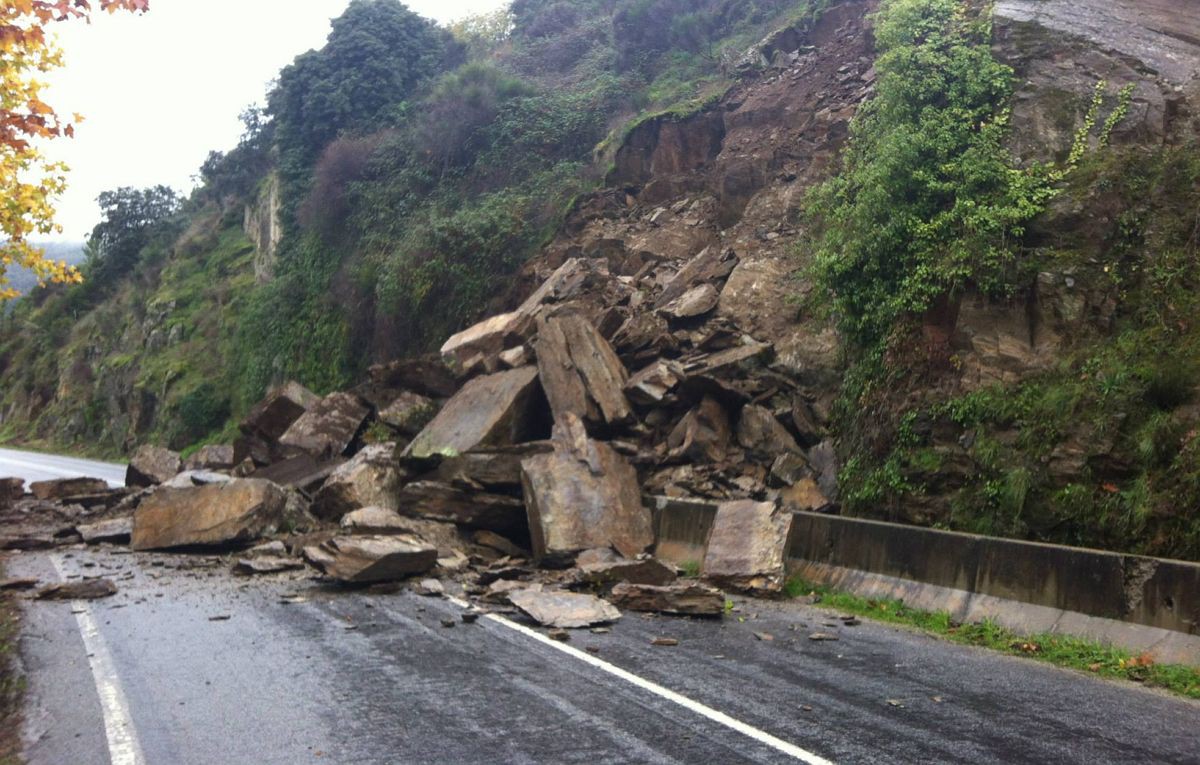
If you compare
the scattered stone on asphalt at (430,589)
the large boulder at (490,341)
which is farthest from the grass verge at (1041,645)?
the large boulder at (490,341)

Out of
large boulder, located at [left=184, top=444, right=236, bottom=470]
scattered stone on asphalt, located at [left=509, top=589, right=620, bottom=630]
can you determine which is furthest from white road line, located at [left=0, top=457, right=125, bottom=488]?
scattered stone on asphalt, located at [left=509, top=589, right=620, bottom=630]

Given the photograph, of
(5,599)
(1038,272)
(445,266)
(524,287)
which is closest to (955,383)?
(1038,272)

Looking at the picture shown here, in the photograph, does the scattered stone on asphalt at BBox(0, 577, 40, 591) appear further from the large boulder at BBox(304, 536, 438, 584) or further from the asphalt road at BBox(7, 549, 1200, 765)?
the large boulder at BBox(304, 536, 438, 584)

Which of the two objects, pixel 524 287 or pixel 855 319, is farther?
pixel 524 287

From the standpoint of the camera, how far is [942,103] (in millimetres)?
13266

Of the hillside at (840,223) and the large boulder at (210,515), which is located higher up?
the hillside at (840,223)

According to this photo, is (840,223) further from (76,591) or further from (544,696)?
(76,591)

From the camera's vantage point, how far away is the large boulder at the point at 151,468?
751 inches

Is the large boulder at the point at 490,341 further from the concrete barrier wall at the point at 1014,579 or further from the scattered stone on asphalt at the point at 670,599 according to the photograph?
the scattered stone on asphalt at the point at 670,599

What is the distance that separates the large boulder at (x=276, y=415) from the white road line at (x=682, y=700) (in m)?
11.9

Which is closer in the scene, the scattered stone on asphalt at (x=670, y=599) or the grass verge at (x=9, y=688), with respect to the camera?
the grass verge at (x=9, y=688)

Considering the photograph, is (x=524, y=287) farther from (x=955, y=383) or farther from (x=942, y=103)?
(x=955, y=383)

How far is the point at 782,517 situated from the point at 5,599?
326 inches

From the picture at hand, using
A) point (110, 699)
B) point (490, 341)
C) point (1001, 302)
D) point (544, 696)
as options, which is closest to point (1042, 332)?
point (1001, 302)
